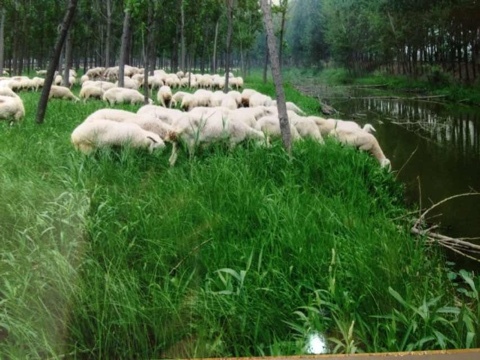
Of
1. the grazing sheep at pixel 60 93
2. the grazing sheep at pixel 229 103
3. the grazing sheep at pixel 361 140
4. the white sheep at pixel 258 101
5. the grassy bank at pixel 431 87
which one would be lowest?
the grazing sheep at pixel 361 140

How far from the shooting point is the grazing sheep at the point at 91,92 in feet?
58.4

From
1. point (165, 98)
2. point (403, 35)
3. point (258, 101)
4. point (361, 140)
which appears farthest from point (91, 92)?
point (403, 35)

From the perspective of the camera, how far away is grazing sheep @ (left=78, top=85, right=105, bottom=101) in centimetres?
1781

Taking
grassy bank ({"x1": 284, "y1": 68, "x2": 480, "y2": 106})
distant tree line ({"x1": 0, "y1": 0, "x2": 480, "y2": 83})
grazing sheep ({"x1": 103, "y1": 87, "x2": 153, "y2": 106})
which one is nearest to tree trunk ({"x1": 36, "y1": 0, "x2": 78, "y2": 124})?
distant tree line ({"x1": 0, "y1": 0, "x2": 480, "y2": 83})

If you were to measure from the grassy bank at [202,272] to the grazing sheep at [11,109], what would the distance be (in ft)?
16.7

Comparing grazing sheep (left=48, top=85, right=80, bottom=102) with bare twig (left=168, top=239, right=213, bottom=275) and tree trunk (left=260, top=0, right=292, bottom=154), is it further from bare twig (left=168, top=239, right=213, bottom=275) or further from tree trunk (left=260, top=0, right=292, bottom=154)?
bare twig (left=168, top=239, right=213, bottom=275)

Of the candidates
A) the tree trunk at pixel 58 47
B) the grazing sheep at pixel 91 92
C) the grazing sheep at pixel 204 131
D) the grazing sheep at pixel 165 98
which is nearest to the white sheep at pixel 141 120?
the grazing sheep at pixel 204 131

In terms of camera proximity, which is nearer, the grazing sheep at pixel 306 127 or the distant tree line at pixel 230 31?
the grazing sheep at pixel 306 127

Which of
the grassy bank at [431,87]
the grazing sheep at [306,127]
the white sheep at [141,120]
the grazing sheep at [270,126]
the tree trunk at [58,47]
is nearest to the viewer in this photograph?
the white sheep at [141,120]

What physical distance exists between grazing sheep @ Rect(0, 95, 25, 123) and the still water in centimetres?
754

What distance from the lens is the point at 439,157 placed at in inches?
431

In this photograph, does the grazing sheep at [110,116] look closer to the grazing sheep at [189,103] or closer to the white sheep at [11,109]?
the white sheep at [11,109]

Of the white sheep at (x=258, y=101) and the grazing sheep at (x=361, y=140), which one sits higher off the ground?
the white sheep at (x=258, y=101)

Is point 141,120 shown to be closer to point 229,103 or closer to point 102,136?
point 102,136
